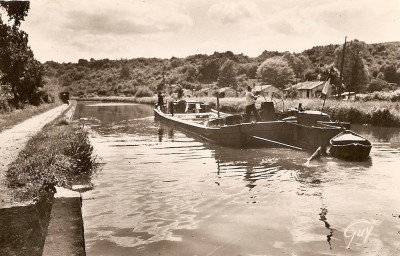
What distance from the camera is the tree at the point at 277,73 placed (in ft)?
304

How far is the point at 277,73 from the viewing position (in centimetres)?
9238

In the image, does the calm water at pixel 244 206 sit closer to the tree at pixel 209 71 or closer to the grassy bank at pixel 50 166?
the grassy bank at pixel 50 166

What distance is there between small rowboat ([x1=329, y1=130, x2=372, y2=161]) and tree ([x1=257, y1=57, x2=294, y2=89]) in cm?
7879

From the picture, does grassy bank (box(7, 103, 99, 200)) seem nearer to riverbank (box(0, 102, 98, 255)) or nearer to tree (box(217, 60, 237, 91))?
riverbank (box(0, 102, 98, 255))

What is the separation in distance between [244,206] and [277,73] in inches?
3401

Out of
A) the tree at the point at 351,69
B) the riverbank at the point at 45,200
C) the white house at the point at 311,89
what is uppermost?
the tree at the point at 351,69

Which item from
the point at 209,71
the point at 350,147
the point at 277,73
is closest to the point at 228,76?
the point at 277,73

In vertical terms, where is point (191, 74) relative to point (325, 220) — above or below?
above

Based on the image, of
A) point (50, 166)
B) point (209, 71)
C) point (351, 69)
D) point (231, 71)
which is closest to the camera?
point (50, 166)

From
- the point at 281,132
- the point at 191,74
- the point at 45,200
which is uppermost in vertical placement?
the point at 191,74

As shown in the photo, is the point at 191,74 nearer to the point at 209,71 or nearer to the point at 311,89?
the point at 209,71

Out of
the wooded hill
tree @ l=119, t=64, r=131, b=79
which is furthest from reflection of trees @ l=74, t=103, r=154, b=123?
tree @ l=119, t=64, r=131, b=79

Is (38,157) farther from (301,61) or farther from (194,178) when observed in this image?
(301,61)

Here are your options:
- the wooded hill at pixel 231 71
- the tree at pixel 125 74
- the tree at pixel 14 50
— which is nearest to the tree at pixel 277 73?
the wooded hill at pixel 231 71
